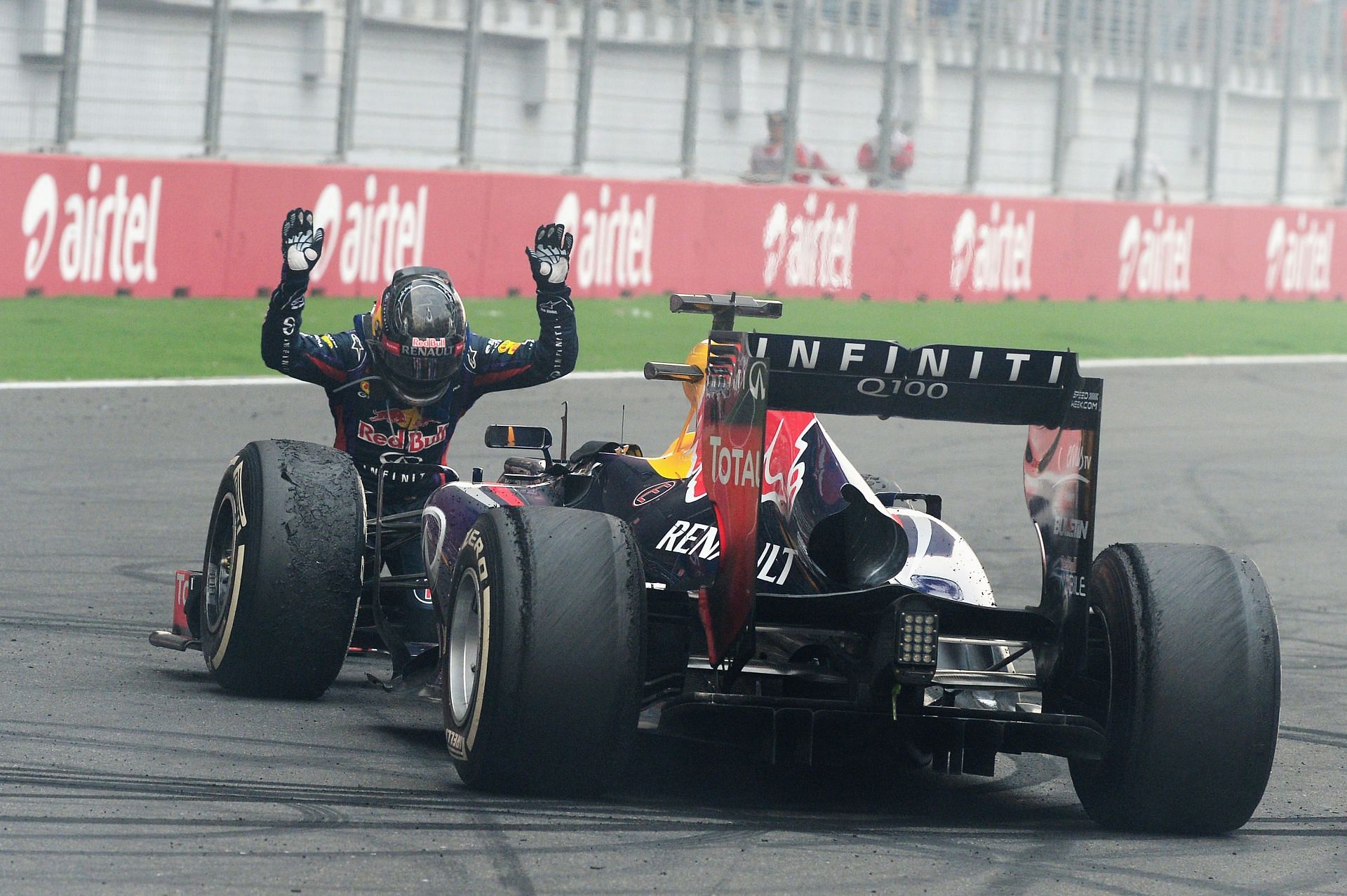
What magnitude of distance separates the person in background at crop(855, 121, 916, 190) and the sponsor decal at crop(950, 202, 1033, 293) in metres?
0.82

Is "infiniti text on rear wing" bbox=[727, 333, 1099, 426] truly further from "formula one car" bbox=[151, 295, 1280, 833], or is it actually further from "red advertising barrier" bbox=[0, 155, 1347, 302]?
"red advertising barrier" bbox=[0, 155, 1347, 302]

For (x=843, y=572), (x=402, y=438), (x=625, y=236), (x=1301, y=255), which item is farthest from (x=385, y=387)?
(x=1301, y=255)

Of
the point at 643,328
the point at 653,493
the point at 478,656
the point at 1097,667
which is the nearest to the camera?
the point at 478,656

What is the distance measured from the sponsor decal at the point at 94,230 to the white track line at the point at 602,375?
195cm

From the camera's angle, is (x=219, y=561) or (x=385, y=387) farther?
(x=385, y=387)

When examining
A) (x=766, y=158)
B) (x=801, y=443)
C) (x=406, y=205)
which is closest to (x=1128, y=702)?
(x=801, y=443)

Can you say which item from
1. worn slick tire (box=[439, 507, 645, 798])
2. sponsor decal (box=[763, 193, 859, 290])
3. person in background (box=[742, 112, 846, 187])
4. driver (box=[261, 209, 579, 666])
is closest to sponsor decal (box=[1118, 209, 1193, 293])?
person in background (box=[742, 112, 846, 187])

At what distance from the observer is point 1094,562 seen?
5.64 metres

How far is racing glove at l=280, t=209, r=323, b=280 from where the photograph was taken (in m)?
7.43

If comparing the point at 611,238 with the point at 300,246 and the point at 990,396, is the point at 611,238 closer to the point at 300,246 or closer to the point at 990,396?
the point at 300,246

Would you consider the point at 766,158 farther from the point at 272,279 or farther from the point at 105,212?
the point at 105,212

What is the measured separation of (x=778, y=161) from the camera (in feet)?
68.6

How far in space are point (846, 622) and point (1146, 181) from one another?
20.2 m

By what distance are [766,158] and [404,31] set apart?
4007mm
